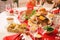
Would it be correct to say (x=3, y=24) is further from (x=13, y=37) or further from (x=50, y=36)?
(x=50, y=36)

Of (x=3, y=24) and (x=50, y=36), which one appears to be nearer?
(x=50, y=36)

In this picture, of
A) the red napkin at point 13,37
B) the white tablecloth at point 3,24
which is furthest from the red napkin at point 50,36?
the white tablecloth at point 3,24

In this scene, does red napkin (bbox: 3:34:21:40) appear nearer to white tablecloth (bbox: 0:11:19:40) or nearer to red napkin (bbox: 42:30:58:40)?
white tablecloth (bbox: 0:11:19:40)

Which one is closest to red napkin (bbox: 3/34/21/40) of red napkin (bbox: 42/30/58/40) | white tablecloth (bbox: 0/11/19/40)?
white tablecloth (bbox: 0/11/19/40)

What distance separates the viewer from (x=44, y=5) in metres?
2.19

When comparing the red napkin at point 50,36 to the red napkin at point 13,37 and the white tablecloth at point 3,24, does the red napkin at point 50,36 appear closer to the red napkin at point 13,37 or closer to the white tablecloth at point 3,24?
the red napkin at point 13,37

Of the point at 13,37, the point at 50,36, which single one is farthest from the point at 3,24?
the point at 50,36

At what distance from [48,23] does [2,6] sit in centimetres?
137

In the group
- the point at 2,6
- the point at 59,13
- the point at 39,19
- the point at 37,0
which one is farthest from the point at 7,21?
the point at 2,6

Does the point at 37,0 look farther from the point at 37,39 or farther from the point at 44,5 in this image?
the point at 37,39

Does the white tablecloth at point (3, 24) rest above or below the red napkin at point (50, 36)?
above

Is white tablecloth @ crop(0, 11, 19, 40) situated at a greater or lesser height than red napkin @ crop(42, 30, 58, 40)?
greater

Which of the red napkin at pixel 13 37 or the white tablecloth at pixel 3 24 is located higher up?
the white tablecloth at pixel 3 24

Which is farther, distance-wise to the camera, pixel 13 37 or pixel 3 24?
pixel 3 24
